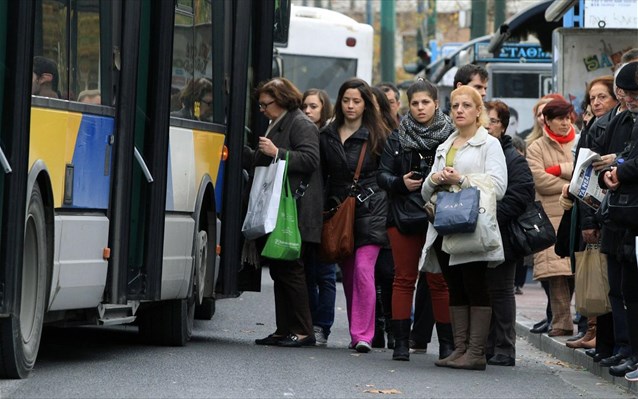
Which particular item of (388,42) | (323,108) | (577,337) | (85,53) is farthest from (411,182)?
(388,42)

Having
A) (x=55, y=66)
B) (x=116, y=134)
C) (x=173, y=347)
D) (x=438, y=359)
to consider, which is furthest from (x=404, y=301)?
(x=55, y=66)

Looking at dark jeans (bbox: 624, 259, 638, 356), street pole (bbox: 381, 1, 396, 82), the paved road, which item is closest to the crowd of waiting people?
dark jeans (bbox: 624, 259, 638, 356)

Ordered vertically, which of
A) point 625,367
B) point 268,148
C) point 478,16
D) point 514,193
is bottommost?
point 625,367

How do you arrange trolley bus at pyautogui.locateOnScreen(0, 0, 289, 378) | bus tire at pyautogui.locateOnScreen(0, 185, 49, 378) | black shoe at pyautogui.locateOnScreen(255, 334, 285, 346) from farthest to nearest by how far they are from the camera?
1. black shoe at pyautogui.locateOnScreen(255, 334, 285, 346)
2. bus tire at pyautogui.locateOnScreen(0, 185, 49, 378)
3. trolley bus at pyautogui.locateOnScreen(0, 0, 289, 378)

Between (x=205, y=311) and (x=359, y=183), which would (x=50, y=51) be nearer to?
(x=359, y=183)

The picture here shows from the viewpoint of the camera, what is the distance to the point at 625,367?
9633 millimetres

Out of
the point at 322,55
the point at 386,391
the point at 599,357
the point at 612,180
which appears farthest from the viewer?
the point at 322,55

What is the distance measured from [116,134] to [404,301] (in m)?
2.40

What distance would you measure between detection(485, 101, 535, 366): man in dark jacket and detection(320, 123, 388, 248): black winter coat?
863 mm

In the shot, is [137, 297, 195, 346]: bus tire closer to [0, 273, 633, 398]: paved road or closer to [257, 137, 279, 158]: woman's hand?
[0, 273, 633, 398]: paved road

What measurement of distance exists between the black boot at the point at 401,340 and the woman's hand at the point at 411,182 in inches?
33.9

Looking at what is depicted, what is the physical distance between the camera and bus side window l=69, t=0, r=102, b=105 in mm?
8859

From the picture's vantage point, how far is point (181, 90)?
1052 cm

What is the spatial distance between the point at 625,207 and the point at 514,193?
55.5 inches
